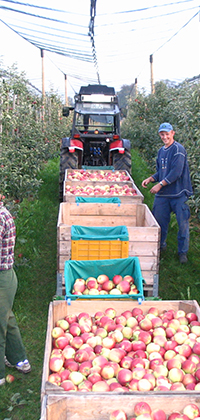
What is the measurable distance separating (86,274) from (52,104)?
13.9m

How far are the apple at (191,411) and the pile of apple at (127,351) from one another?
0.12 metres

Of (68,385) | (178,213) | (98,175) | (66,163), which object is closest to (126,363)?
(68,385)

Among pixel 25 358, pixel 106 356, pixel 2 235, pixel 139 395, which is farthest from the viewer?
pixel 25 358

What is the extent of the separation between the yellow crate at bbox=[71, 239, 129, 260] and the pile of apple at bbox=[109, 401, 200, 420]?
6.12 feet

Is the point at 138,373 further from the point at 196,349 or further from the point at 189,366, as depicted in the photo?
the point at 196,349

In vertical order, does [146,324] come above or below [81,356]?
above

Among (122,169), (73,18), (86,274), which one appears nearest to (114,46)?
(73,18)

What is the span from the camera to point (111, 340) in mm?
2363

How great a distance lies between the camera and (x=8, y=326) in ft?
9.83

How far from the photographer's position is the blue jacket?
15.8 ft

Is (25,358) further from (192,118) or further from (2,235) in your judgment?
(192,118)

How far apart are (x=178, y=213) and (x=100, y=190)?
137 centimetres

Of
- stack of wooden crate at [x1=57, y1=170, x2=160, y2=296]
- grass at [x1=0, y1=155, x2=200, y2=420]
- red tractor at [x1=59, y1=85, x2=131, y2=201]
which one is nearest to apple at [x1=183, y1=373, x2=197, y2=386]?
grass at [x1=0, y1=155, x2=200, y2=420]

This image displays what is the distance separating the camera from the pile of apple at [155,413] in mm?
1660
